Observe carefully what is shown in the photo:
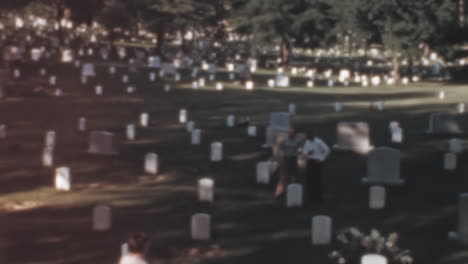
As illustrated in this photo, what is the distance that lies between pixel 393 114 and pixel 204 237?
70.6 feet

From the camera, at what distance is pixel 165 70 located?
51.5 metres

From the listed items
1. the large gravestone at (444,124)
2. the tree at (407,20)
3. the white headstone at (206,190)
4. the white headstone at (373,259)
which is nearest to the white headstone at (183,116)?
the large gravestone at (444,124)

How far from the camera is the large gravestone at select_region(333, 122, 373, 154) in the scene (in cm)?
2333

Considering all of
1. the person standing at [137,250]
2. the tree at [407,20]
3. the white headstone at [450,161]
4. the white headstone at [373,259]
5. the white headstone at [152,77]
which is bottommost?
the white headstone at [450,161]

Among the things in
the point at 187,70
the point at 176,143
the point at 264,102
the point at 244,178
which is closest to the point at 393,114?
the point at 264,102

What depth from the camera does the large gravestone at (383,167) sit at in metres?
18.3

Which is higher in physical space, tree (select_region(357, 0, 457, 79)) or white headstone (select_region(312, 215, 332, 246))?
tree (select_region(357, 0, 457, 79))

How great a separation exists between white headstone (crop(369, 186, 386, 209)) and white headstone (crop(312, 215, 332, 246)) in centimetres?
303

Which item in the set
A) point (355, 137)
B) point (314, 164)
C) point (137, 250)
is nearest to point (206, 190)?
point (314, 164)

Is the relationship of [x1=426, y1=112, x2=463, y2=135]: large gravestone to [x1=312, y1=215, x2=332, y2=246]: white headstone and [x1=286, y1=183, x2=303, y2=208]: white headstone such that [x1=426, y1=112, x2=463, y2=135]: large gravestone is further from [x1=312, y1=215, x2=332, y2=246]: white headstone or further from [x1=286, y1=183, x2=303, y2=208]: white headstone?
[x1=312, y1=215, x2=332, y2=246]: white headstone

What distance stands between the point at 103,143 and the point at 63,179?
497 centimetres

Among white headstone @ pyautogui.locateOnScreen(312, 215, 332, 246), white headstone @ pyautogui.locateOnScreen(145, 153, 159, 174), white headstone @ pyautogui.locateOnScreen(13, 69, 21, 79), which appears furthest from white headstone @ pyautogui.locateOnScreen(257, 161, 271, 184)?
white headstone @ pyautogui.locateOnScreen(13, 69, 21, 79)

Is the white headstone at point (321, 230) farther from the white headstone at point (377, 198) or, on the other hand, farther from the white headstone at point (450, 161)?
the white headstone at point (450, 161)

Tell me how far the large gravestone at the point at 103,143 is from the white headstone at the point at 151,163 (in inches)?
115
